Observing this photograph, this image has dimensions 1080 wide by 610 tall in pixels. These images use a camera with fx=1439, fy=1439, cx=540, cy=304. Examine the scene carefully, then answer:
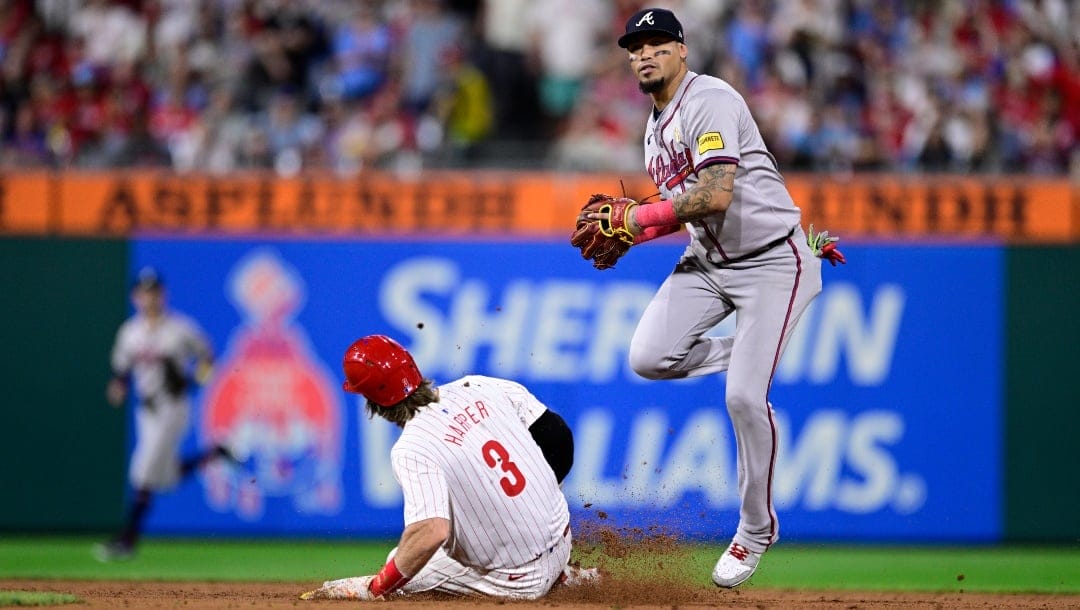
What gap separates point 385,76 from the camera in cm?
1330

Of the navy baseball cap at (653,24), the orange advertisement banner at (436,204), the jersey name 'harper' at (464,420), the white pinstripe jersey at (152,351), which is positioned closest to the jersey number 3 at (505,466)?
the jersey name 'harper' at (464,420)

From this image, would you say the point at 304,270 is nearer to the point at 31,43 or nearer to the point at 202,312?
the point at 202,312

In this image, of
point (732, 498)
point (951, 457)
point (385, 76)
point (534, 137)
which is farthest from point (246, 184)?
point (951, 457)

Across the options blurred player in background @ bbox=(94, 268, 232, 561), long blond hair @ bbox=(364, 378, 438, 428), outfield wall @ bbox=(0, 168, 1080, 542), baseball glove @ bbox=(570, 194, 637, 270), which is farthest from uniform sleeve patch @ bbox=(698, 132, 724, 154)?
blurred player in background @ bbox=(94, 268, 232, 561)

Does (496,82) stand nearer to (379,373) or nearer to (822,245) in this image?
(822,245)

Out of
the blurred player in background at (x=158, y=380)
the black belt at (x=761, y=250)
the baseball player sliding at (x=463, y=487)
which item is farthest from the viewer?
the blurred player in background at (x=158, y=380)

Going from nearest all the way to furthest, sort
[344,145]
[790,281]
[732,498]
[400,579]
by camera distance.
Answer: [400,579]
[790,281]
[732,498]
[344,145]

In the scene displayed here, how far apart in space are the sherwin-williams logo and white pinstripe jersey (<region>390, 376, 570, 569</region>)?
552 centimetres

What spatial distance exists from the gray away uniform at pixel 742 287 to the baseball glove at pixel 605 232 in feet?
0.96

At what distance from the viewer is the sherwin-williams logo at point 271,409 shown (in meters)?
12.0

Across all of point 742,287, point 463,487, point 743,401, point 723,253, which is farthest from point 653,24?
point 463,487

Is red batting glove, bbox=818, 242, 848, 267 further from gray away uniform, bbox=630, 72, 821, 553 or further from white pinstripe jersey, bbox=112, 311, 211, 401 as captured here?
white pinstripe jersey, bbox=112, 311, 211, 401

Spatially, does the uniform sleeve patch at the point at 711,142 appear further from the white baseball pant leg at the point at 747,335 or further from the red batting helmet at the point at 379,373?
the red batting helmet at the point at 379,373

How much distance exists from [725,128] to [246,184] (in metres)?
6.74
